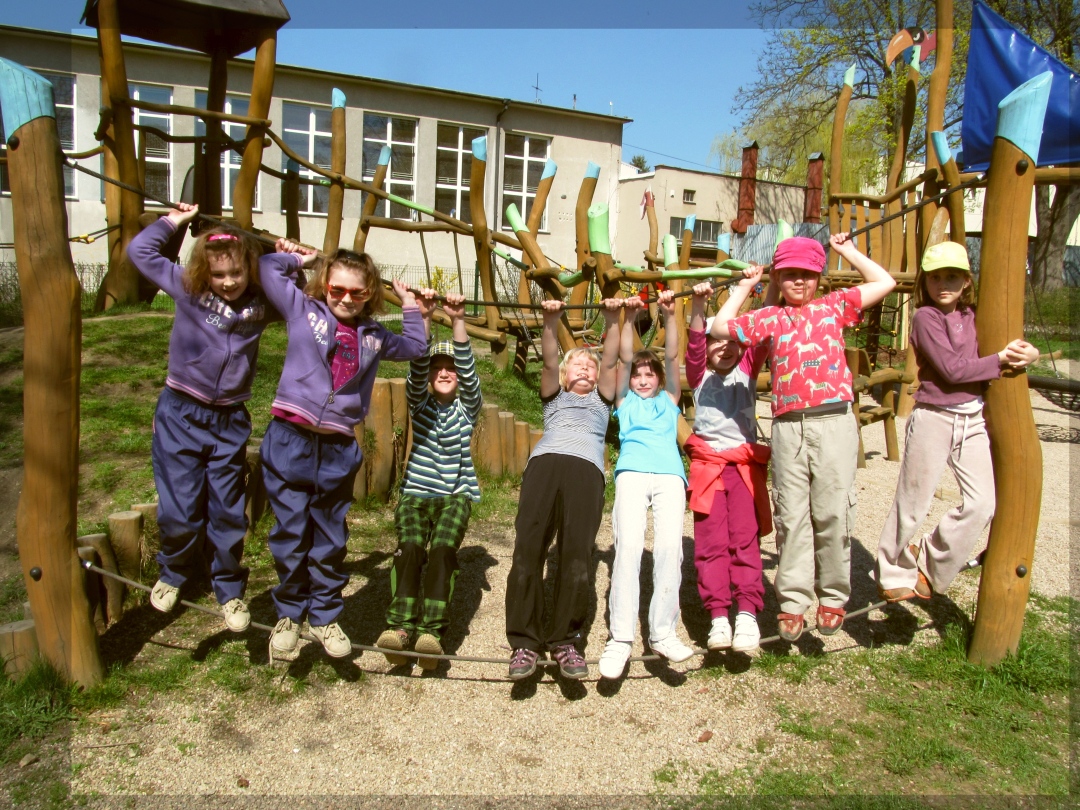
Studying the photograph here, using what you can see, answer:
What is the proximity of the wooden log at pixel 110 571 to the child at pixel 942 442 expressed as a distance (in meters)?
3.33

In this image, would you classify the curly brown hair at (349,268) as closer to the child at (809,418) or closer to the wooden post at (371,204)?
the child at (809,418)

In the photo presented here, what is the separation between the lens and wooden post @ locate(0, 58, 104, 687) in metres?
2.89

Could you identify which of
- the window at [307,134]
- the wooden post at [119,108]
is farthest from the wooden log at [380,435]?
the window at [307,134]

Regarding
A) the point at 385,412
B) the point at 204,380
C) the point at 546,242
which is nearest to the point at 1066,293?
the point at 546,242

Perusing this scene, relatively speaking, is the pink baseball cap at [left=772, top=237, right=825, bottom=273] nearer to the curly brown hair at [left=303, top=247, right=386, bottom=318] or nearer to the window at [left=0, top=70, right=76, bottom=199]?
the curly brown hair at [left=303, top=247, right=386, bottom=318]

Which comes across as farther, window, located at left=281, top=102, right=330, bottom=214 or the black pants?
window, located at left=281, top=102, right=330, bottom=214

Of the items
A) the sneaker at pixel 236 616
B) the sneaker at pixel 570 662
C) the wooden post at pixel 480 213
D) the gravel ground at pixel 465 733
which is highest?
the wooden post at pixel 480 213

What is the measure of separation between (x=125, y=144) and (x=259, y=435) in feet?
Result: 10.0

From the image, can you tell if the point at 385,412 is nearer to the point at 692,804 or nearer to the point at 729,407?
the point at 729,407

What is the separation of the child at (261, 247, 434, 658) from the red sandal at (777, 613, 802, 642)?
1728 mm

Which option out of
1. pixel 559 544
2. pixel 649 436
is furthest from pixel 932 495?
pixel 559 544

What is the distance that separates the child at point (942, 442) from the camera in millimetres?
3488

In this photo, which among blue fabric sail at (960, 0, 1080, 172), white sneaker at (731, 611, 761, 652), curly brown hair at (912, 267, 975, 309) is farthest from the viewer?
blue fabric sail at (960, 0, 1080, 172)

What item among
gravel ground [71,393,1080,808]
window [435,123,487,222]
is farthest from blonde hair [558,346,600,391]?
window [435,123,487,222]
